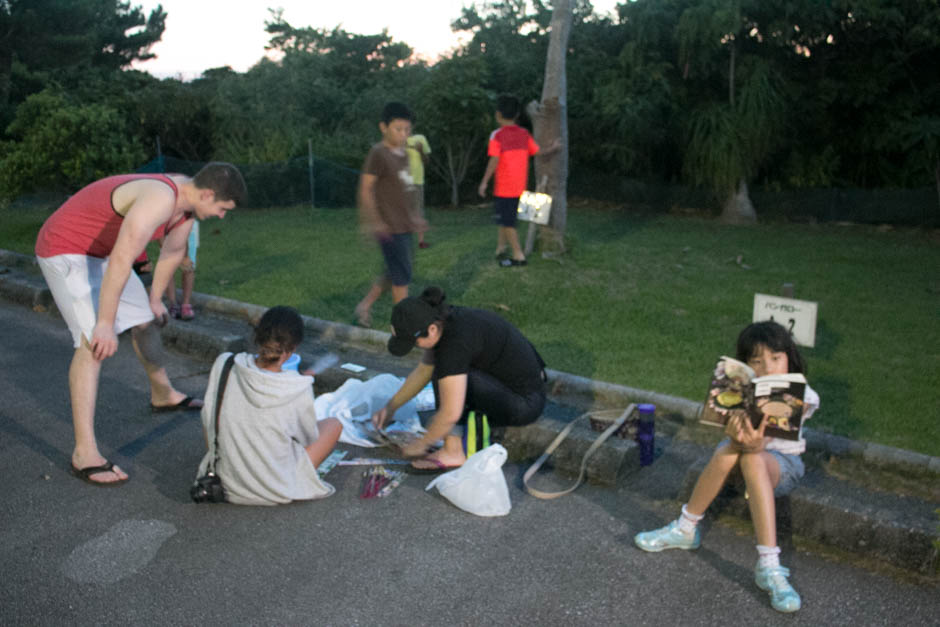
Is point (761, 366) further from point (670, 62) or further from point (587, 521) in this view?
point (670, 62)

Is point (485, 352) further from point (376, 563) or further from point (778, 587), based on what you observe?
point (778, 587)

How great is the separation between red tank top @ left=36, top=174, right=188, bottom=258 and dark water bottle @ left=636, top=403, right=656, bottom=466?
2.84m

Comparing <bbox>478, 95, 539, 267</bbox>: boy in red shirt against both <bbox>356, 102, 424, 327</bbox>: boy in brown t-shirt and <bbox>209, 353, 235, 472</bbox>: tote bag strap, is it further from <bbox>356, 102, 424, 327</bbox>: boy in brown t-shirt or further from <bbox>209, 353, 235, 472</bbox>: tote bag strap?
<bbox>209, 353, 235, 472</bbox>: tote bag strap

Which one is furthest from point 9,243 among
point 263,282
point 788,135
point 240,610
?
point 788,135

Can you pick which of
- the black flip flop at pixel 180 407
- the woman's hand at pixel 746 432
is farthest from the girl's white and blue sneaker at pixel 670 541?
the black flip flop at pixel 180 407

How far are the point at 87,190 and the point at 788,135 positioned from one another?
12629 millimetres

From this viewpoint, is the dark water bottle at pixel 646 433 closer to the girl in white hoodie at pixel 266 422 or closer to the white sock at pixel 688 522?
the white sock at pixel 688 522

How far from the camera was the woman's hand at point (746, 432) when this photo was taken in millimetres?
3398

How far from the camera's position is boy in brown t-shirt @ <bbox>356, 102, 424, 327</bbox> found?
6.50m

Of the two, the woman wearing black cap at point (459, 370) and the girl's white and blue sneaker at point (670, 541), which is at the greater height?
the woman wearing black cap at point (459, 370)

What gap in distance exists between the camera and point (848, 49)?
548 inches

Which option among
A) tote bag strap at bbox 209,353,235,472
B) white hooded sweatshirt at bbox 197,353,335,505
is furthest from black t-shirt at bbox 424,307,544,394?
tote bag strap at bbox 209,353,235,472

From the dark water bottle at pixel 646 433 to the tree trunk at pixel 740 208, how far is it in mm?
10681

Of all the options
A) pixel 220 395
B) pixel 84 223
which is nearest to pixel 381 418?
pixel 220 395
